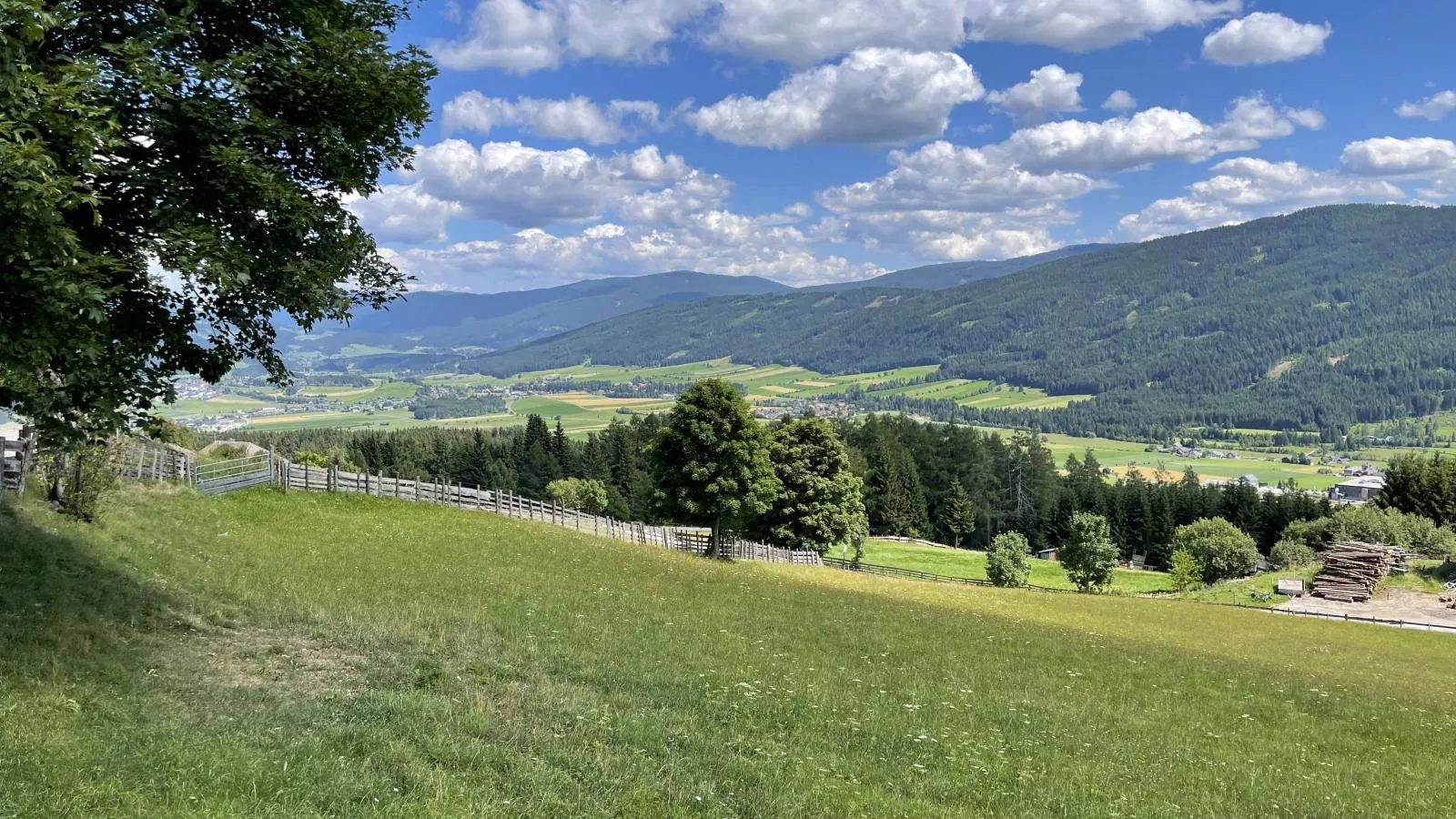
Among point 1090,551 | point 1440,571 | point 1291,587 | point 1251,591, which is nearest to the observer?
point 1440,571

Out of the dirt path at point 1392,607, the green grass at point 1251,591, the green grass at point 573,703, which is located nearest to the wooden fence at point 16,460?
the green grass at point 573,703

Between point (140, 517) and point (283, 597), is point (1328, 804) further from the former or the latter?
point (140, 517)

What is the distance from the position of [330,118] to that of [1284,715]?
22.3m

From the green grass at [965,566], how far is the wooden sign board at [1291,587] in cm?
2508

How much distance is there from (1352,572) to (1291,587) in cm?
392

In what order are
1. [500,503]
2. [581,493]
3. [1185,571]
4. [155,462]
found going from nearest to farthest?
[155,462]
[500,503]
[1185,571]
[581,493]

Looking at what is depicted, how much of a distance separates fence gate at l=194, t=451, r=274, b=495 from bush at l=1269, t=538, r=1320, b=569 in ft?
274

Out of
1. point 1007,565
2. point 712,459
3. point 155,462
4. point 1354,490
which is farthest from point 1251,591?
point 1354,490

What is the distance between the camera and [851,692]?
1512 cm

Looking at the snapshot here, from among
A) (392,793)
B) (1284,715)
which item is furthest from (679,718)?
(1284,715)

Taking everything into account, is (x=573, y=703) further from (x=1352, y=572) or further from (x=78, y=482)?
(x=1352, y=572)

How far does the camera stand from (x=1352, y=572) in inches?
2297

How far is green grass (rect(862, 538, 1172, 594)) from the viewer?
3548 inches

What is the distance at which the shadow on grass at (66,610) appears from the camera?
413 inches
